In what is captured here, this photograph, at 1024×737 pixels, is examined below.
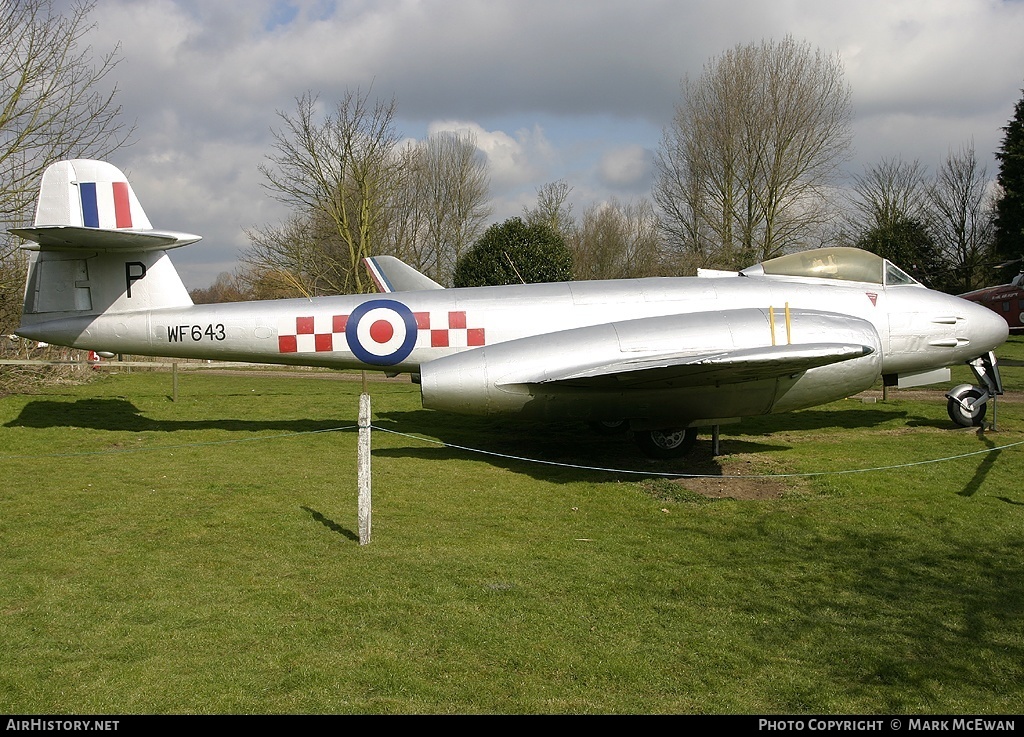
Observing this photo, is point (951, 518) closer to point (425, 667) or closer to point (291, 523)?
point (425, 667)

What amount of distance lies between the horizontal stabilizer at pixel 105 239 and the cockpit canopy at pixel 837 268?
8.02m

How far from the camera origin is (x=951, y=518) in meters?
6.94

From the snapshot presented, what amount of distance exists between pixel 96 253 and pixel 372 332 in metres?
4.03

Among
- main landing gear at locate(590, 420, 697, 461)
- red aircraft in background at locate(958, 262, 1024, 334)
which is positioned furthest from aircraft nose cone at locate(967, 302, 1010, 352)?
red aircraft in background at locate(958, 262, 1024, 334)

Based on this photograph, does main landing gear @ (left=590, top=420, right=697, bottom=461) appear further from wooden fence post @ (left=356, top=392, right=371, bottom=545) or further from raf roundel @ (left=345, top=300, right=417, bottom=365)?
wooden fence post @ (left=356, top=392, right=371, bottom=545)

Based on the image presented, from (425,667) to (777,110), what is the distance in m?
33.9

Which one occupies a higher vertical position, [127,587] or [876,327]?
[876,327]

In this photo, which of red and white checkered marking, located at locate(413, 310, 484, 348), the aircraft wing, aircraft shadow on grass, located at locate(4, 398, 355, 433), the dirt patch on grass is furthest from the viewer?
aircraft shadow on grass, located at locate(4, 398, 355, 433)

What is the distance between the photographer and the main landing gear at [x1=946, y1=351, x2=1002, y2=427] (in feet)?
37.5

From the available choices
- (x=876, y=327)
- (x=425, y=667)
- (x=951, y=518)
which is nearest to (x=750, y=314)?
(x=876, y=327)

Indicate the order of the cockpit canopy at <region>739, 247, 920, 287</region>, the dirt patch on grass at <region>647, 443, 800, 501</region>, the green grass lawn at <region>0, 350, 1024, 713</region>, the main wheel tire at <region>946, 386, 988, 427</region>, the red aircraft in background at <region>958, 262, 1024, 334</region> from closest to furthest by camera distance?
the green grass lawn at <region>0, 350, 1024, 713</region>
the dirt patch on grass at <region>647, 443, 800, 501</region>
the cockpit canopy at <region>739, 247, 920, 287</region>
the main wheel tire at <region>946, 386, 988, 427</region>
the red aircraft in background at <region>958, 262, 1024, 334</region>

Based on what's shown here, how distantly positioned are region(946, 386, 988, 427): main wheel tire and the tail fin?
38.4 ft

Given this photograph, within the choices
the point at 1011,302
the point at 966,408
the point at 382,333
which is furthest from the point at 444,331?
the point at 1011,302

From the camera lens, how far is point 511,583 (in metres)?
5.45
